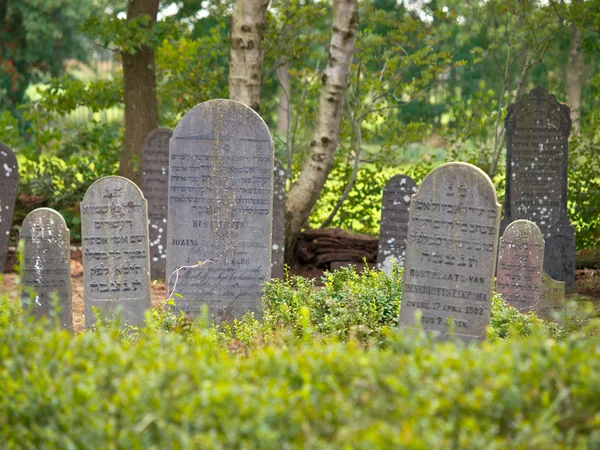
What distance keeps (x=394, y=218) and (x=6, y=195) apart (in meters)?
5.33

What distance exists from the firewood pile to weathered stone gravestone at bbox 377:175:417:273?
108cm

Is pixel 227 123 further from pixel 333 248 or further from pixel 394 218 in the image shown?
pixel 333 248

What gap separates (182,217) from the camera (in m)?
8.03

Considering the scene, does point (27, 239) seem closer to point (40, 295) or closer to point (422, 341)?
point (40, 295)

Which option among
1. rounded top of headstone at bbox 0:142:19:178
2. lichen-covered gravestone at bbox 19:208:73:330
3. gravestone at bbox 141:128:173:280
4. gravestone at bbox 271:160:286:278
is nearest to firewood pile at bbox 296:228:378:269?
gravestone at bbox 271:160:286:278

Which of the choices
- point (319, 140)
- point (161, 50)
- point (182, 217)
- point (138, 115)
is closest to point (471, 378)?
point (182, 217)

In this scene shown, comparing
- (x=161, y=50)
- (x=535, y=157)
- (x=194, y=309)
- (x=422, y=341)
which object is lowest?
(x=194, y=309)

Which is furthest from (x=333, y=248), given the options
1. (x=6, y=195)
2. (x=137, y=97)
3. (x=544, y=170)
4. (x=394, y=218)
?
(x=6, y=195)

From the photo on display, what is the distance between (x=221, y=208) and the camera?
8.00m

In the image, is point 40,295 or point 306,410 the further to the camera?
point 40,295

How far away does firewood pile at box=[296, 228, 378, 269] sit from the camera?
13.2 meters

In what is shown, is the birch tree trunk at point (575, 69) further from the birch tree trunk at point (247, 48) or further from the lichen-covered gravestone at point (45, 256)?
the lichen-covered gravestone at point (45, 256)

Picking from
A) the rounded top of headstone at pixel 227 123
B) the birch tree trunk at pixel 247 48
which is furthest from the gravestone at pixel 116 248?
the birch tree trunk at pixel 247 48

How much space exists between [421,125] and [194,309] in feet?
28.9
